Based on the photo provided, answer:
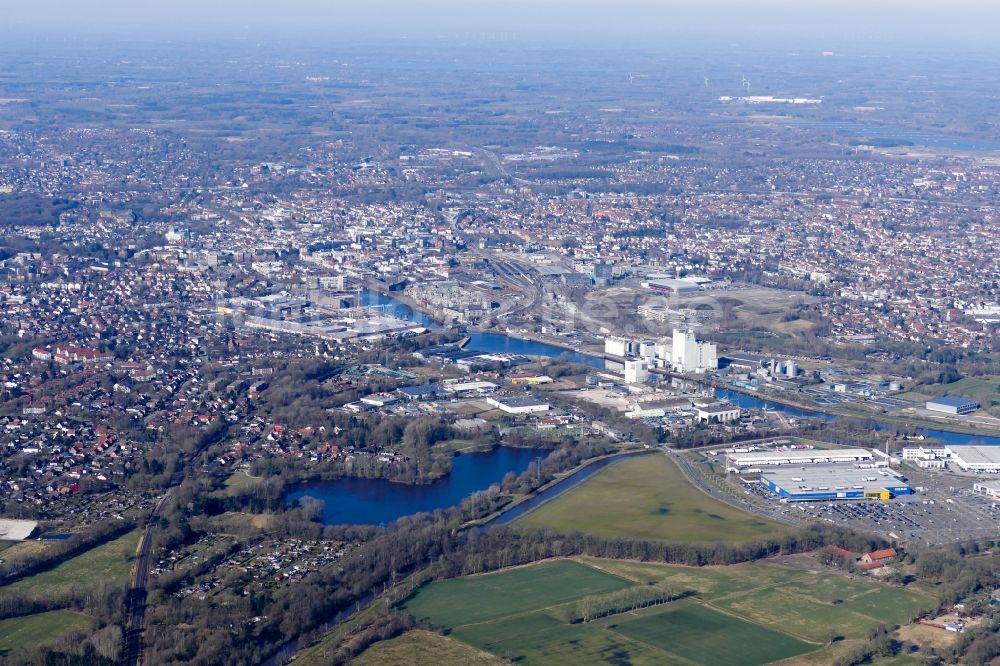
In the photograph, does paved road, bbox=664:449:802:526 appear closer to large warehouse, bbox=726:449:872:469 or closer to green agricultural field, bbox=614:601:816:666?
large warehouse, bbox=726:449:872:469

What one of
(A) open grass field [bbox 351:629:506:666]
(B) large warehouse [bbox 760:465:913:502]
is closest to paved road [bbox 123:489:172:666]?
(A) open grass field [bbox 351:629:506:666]

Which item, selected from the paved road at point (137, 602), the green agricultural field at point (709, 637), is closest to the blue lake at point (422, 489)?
the paved road at point (137, 602)

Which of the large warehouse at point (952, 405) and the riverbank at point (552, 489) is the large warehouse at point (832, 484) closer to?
the riverbank at point (552, 489)

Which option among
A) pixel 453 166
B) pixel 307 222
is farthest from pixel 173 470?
pixel 453 166

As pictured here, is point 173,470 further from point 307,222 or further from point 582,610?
point 307,222

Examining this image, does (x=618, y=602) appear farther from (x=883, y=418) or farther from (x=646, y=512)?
(x=883, y=418)

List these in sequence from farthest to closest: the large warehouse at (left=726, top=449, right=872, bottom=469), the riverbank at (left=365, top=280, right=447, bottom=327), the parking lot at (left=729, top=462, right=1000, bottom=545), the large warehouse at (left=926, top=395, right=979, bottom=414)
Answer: the riverbank at (left=365, top=280, right=447, bottom=327) < the large warehouse at (left=926, top=395, right=979, bottom=414) < the large warehouse at (left=726, top=449, right=872, bottom=469) < the parking lot at (left=729, top=462, right=1000, bottom=545)

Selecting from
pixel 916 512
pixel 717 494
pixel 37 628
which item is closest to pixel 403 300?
pixel 717 494
